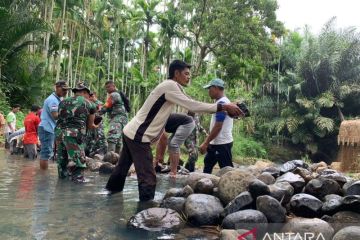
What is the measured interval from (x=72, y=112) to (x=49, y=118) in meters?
1.34

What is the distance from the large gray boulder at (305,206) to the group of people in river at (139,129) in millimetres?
1012

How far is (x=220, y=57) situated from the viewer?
70.7 feet

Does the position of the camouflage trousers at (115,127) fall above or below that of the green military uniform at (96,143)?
above

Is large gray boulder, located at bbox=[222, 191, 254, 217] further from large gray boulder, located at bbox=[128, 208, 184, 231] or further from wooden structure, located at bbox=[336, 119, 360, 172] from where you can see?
wooden structure, located at bbox=[336, 119, 360, 172]

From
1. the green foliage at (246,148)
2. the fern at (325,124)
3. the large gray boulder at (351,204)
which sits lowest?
the green foliage at (246,148)

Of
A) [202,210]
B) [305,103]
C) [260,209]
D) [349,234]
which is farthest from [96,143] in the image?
[305,103]

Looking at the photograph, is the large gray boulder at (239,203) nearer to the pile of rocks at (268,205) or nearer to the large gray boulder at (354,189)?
the pile of rocks at (268,205)

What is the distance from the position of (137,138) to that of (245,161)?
1496 cm

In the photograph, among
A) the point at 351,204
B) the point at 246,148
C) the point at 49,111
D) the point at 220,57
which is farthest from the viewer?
the point at 246,148

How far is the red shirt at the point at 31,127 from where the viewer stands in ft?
32.3

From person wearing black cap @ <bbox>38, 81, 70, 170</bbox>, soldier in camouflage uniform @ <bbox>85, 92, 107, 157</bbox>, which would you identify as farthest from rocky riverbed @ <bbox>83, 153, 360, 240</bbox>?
soldier in camouflage uniform @ <bbox>85, 92, 107, 157</bbox>

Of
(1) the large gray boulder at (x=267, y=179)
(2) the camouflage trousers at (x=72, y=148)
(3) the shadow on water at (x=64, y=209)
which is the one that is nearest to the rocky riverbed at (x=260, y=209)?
(1) the large gray boulder at (x=267, y=179)

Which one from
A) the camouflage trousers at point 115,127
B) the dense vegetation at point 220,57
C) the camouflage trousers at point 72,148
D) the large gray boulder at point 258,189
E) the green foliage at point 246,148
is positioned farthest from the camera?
the green foliage at point 246,148

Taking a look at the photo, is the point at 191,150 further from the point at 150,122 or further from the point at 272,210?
the point at 272,210
